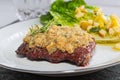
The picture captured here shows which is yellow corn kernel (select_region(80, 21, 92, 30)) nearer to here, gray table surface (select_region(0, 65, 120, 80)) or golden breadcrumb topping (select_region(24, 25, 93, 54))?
golden breadcrumb topping (select_region(24, 25, 93, 54))

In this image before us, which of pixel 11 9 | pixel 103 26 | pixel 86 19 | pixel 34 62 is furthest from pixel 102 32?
pixel 11 9

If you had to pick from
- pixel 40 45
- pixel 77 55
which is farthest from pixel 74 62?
pixel 40 45

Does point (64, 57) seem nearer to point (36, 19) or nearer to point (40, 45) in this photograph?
point (40, 45)

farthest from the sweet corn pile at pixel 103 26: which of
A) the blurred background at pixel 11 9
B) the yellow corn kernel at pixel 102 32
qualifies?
the blurred background at pixel 11 9

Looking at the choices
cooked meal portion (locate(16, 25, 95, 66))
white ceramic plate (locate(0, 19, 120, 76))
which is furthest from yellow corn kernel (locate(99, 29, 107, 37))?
cooked meal portion (locate(16, 25, 95, 66))

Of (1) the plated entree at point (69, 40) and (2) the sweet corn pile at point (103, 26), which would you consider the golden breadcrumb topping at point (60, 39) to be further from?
(2) the sweet corn pile at point (103, 26)
